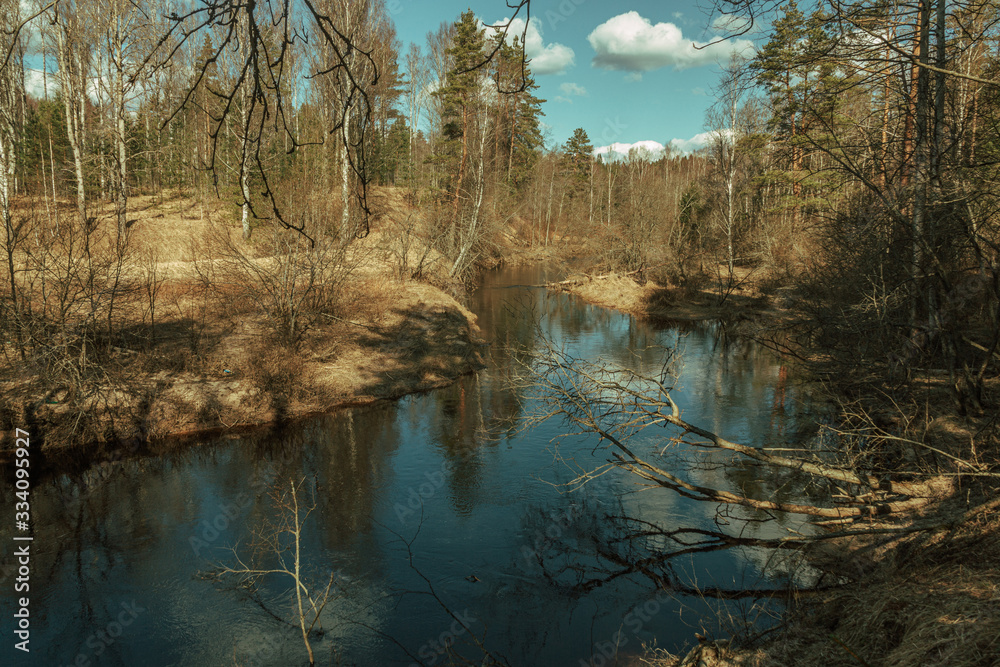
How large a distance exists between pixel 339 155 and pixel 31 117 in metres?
14.3

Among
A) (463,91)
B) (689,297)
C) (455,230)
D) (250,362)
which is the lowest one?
(250,362)

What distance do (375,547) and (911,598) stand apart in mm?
6582

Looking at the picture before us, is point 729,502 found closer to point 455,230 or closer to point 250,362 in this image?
point 250,362

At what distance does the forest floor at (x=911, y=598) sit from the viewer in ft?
15.5

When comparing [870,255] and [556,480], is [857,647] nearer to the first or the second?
[556,480]

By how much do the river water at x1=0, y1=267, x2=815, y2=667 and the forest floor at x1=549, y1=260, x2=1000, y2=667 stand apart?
93 cm

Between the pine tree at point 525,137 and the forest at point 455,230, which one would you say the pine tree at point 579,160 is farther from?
the forest at point 455,230

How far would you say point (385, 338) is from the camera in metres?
19.4

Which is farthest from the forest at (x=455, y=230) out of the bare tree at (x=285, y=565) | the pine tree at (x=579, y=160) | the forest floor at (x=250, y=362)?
the pine tree at (x=579, y=160)

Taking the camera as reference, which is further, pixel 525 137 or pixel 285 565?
pixel 525 137

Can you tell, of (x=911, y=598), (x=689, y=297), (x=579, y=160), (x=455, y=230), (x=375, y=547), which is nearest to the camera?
(x=911, y=598)

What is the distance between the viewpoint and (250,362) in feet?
51.5

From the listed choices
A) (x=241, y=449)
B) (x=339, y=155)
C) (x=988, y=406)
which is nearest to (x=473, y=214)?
(x=339, y=155)

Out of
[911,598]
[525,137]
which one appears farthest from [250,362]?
[525,137]
